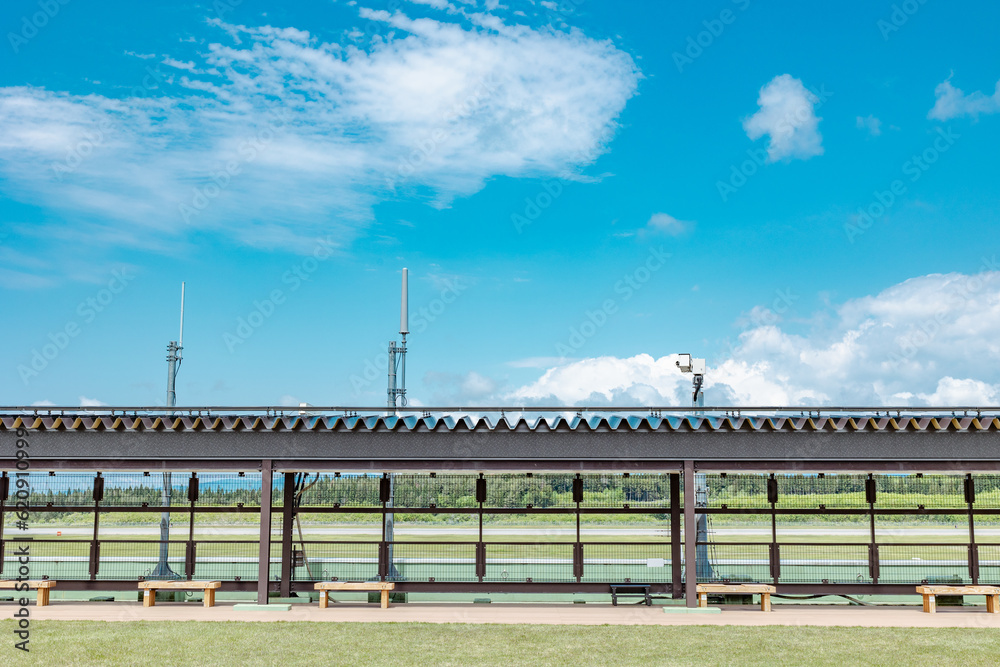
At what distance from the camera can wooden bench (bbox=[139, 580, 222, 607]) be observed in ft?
51.3

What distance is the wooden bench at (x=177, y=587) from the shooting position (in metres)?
15.6

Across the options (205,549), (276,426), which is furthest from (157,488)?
(276,426)

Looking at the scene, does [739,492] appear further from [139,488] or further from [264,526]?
[139,488]

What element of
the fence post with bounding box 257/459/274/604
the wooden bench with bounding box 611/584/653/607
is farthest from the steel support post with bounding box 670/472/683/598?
the fence post with bounding box 257/459/274/604

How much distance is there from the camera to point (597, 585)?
16531 millimetres

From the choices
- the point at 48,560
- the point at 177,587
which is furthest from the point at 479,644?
the point at 48,560

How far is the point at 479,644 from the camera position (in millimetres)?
12438

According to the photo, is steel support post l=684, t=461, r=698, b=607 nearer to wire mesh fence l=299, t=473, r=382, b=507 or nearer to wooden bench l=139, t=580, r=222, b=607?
wire mesh fence l=299, t=473, r=382, b=507

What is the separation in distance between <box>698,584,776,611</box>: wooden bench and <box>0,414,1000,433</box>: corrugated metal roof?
2800 millimetres

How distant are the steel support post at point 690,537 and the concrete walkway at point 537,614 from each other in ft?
1.42

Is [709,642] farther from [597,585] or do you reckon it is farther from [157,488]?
[157,488]

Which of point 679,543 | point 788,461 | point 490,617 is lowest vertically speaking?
point 490,617

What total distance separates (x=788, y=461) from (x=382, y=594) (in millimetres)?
7480

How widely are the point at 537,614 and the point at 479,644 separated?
3.00m
